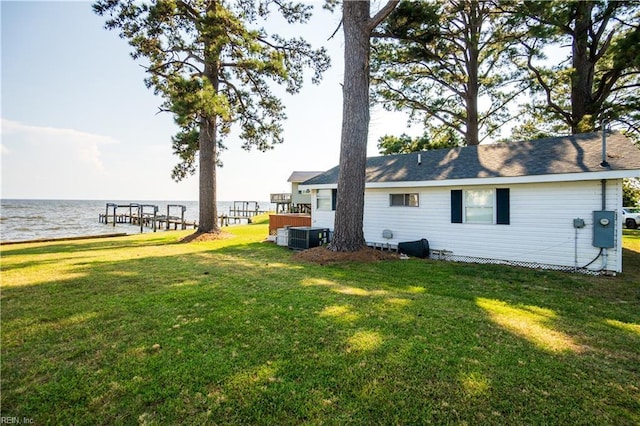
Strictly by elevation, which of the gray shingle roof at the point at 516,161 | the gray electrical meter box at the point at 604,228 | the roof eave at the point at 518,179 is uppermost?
the gray shingle roof at the point at 516,161

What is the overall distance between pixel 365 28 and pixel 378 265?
23.3 ft

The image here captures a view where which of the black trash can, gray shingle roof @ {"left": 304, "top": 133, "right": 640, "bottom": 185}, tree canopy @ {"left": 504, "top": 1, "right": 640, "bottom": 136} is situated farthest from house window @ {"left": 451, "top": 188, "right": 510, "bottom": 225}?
tree canopy @ {"left": 504, "top": 1, "right": 640, "bottom": 136}

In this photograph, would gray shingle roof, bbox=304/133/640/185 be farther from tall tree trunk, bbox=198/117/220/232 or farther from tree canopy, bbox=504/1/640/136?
tall tree trunk, bbox=198/117/220/232

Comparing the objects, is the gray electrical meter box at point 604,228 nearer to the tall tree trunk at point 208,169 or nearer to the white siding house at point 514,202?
the white siding house at point 514,202

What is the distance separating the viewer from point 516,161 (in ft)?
30.5

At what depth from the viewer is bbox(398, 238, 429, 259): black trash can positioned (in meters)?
9.88

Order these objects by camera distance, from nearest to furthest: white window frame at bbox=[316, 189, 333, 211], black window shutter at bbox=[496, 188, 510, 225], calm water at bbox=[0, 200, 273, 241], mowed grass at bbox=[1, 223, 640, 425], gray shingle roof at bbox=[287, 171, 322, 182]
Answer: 1. mowed grass at bbox=[1, 223, 640, 425]
2. black window shutter at bbox=[496, 188, 510, 225]
3. white window frame at bbox=[316, 189, 333, 211]
4. calm water at bbox=[0, 200, 273, 241]
5. gray shingle roof at bbox=[287, 171, 322, 182]

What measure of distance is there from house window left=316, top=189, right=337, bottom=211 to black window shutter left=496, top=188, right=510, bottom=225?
227 inches

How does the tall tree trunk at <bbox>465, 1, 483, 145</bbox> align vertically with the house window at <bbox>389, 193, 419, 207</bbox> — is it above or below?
above

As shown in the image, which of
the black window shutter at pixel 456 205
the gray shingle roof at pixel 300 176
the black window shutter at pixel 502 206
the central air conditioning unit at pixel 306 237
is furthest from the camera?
the gray shingle roof at pixel 300 176

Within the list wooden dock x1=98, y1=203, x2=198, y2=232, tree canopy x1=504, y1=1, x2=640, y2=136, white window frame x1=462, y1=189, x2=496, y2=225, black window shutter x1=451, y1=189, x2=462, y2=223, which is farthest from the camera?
wooden dock x1=98, y1=203, x2=198, y2=232

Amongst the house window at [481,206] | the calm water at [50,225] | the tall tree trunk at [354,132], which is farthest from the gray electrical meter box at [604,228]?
the calm water at [50,225]

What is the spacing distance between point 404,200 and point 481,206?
8.19ft

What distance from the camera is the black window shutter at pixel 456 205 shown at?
375 inches
